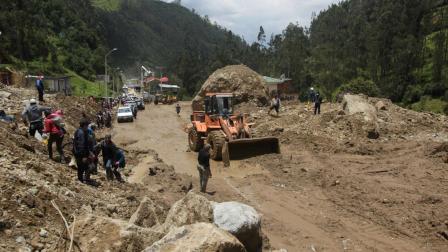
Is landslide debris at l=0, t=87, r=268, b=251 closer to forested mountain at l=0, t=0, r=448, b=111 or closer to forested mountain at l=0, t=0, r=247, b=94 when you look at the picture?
forested mountain at l=0, t=0, r=448, b=111

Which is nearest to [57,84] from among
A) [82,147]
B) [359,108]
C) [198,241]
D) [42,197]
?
[359,108]

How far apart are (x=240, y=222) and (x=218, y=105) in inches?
521

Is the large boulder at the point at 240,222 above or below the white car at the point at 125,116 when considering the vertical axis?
above

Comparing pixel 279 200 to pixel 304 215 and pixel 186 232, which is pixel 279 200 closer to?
pixel 304 215

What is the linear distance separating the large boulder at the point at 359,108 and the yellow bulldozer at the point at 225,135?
6.30m

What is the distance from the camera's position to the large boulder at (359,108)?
23178 millimetres

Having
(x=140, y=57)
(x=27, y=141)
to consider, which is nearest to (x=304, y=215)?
(x=27, y=141)

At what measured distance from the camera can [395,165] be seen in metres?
16.9

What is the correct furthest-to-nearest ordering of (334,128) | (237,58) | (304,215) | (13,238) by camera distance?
1. (237,58)
2. (334,128)
3. (304,215)
4. (13,238)

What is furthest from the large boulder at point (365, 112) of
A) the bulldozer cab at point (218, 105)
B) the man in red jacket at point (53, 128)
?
the man in red jacket at point (53, 128)

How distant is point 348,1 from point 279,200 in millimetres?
135133

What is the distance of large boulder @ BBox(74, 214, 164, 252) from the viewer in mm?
6008

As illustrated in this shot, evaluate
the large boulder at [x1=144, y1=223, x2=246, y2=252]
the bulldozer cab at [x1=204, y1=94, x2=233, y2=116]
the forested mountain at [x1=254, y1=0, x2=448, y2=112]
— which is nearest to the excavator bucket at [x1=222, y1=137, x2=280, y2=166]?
the bulldozer cab at [x1=204, y1=94, x2=233, y2=116]

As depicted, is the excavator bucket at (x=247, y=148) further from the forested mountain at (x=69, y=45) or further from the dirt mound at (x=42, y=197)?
the forested mountain at (x=69, y=45)
